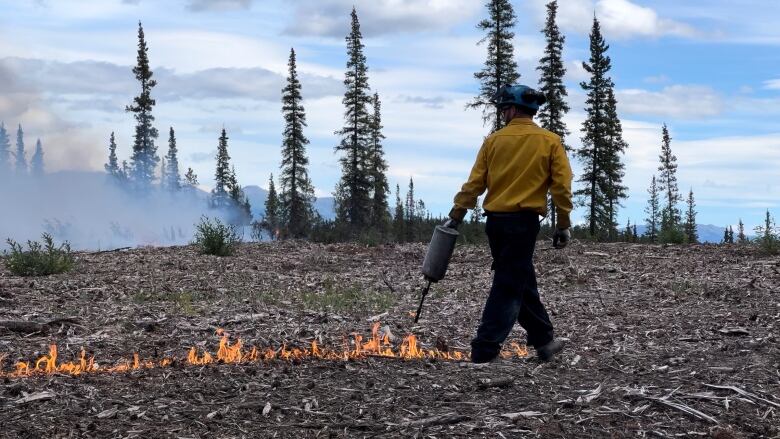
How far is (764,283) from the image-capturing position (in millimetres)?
11977

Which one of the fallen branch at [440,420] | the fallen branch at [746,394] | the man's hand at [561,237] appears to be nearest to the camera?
the fallen branch at [440,420]

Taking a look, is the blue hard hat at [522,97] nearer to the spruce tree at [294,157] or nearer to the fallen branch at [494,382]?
the fallen branch at [494,382]

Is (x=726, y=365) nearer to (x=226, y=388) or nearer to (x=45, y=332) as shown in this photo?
(x=226, y=388)

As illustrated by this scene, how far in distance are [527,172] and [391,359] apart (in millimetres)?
2076

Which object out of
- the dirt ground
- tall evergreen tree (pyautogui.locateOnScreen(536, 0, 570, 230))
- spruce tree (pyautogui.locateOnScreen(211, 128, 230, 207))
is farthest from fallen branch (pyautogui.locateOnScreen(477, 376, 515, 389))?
spruce tree (pyautogui.locateOnScreen(211, 128, 230, 207))

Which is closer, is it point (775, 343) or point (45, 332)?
point (775, 343)

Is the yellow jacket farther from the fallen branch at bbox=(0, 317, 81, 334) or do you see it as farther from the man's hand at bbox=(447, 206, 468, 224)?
the fallen branch at bbox=(0, 317, 81, 334)

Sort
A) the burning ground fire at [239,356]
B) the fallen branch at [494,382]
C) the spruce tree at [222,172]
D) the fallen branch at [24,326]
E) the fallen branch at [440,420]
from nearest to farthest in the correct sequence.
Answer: the fallen branch at [440,420] < the fallen branch at [494,382] < the burning ground fire at [239,356] < the fallen branch at [24,326] < the spruce tree at [222,172]

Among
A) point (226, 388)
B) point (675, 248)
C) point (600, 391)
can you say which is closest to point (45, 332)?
point (226, 388)

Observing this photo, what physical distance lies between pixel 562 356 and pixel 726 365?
4.90ft

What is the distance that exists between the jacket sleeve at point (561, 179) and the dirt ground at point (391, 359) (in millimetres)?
1434

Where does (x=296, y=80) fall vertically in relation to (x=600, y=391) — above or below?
above

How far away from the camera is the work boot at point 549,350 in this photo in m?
7.24

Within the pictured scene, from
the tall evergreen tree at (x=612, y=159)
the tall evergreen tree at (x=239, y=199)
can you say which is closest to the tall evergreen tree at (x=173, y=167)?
the tall evergreen tree at (x=239, y=199)
